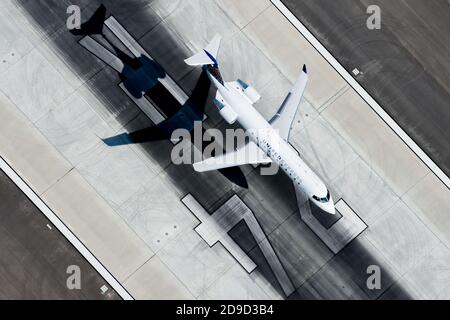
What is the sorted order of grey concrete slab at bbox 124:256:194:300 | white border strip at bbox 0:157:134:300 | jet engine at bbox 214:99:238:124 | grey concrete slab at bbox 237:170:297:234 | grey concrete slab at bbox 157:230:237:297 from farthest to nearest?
grey concrete slab at bbox 237:170:297:234
grey concrete slab at bbox 157:230:237:297
grey concrete slab at bbox 124:256:194:300
white border strip at bbox 0:157:134:300
jet engine at bbox 214:99:238:124

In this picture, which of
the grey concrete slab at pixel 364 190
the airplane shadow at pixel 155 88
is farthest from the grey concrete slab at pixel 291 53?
the grey concrete slab at pixel 364 190

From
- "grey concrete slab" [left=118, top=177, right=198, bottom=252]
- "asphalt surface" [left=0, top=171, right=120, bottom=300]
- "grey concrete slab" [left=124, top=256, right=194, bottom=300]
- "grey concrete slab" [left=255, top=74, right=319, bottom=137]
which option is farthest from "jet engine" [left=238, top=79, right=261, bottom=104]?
"asphalt surface" [left=0, top=171, right=120, bottom=300]

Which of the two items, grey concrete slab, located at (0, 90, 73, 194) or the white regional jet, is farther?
grey concrete slab, located at (0, 90, 73, 194)

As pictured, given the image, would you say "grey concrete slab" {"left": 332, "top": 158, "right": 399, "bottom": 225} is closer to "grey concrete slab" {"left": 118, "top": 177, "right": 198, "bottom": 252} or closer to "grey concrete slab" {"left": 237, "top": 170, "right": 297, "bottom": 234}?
"grey concrete slab" {"left": 237, "top": 170, "right": 297, "bottom": 234}

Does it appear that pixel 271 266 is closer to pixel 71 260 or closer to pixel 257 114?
pixel 257 114

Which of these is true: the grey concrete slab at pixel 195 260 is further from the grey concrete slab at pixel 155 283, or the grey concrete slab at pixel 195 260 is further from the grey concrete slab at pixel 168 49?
the grey concrete slab at pixel 168 49

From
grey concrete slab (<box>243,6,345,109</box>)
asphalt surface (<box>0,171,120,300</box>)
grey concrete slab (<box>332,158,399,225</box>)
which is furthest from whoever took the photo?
grey concrete slab (<box>243,6,345,109</box>)

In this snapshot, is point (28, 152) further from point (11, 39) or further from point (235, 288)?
point (235, 288)

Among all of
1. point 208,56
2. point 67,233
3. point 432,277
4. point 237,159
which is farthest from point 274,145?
point 67,233
